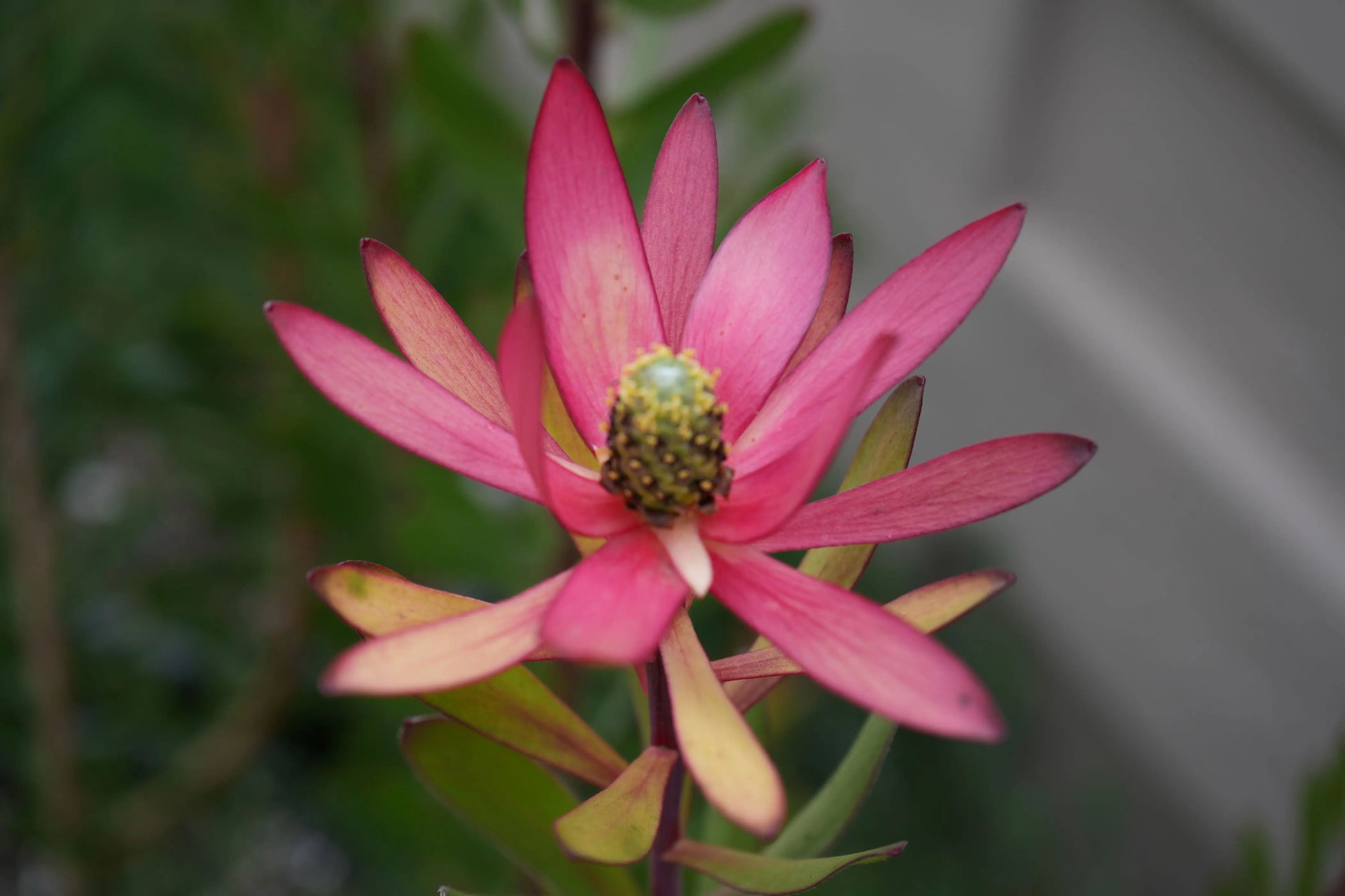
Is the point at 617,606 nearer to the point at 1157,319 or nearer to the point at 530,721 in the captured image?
the point at 530,721

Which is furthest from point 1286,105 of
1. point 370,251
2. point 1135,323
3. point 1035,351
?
point 370,251

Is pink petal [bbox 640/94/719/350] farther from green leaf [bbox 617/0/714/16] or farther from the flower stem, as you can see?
green leaf [bbox 617/0/714/16]

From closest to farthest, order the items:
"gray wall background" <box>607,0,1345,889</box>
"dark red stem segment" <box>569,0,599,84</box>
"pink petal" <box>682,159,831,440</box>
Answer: "pink petal" <box>682,159,831,440</box> → "dark red stem segment" <box>569,0,599,84</box> → "gray wall background" <box>607,0,1345,889</box>

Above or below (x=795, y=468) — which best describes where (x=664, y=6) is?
above

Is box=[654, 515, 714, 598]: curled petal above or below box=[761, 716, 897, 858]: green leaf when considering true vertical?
above

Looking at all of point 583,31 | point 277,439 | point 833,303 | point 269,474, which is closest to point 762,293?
point 833,303

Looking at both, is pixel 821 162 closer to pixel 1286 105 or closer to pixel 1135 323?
pixel 1286 105

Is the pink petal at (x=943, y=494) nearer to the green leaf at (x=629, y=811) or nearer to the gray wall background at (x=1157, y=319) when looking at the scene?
the green leaf at (x=629, y=811)

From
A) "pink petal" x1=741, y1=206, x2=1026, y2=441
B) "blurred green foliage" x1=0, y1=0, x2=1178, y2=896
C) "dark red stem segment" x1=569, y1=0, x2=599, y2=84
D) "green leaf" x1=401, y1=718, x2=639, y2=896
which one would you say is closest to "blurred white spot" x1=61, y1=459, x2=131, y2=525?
"blurred green foliage" x1=0, y1=0, x2=1178, y2=896
